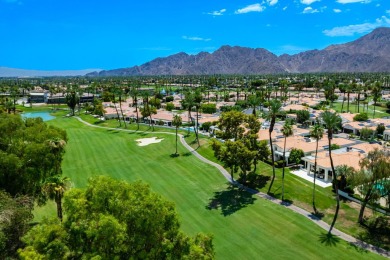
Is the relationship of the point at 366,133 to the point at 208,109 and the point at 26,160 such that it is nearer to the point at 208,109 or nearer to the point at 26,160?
the point at 208,109

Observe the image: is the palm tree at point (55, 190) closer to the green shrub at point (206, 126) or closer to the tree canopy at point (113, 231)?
the tree canopy at point (113, 231)

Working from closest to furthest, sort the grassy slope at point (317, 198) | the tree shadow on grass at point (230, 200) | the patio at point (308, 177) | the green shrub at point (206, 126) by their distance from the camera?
the grassy slope at point (317, 198) → the tree shadow on grass at point (230, 200) → the patio at point (308, 177) → the green shrub at point (206, 126)

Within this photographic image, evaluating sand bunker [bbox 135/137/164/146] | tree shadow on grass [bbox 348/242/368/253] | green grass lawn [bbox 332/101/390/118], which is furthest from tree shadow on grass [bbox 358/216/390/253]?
green grass lawn [bbox 332/101/390/118]

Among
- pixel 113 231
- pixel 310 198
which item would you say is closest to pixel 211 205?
pixel 310 198

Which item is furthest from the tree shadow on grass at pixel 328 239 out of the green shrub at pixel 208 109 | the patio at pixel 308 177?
the green shrub at pixel 208 109

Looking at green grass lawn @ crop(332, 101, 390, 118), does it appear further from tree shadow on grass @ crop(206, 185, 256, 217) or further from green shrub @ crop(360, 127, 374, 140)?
tree shadow on grass @ crop(206, 185, 256, 217)
